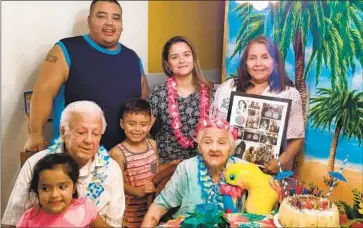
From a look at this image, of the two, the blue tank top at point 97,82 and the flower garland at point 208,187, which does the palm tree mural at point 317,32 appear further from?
the blue tank top at point 97,82

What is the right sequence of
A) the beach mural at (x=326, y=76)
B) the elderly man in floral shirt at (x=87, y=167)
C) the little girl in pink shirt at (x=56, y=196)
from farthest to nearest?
the beach mural at (x=326, y=76)
the elderly man in floral shirt at (x=87, y=167)
the little girl in pink shirt at (x=56, y=196)

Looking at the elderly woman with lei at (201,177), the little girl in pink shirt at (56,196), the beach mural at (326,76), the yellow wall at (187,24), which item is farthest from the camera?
the yellow wall at (187,24)

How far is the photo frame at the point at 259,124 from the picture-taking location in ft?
5.16

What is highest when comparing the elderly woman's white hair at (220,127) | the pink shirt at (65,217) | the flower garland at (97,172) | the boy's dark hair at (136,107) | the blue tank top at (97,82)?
the blue tank top at (97,82)

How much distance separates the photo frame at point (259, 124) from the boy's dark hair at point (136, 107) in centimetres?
29

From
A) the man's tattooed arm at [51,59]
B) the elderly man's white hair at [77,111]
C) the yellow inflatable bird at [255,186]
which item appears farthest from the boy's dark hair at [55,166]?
the yellow inflatable bird at [255,186]

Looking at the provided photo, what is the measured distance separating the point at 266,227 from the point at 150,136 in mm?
509

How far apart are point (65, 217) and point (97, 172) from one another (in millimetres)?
170

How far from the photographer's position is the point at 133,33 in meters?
1.94

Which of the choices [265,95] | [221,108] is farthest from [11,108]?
[265,95]

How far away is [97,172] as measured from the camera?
1.33 metres

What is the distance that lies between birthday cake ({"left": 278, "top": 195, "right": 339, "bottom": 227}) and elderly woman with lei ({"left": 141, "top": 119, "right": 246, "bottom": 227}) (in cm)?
24

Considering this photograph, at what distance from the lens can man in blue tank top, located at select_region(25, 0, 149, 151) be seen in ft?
4.88

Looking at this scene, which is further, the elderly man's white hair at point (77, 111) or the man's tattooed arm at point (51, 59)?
the man's tattooed arm at point (51, 59)
